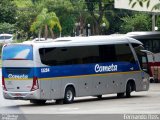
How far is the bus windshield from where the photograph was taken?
29.5 m

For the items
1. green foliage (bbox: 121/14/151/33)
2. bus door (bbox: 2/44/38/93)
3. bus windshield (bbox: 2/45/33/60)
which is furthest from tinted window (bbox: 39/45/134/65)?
green foliage (bbox: 121/14/151/33)

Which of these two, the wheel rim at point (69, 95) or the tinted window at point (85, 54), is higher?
the tinted window at point (85, 54)

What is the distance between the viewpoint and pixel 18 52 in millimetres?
29797

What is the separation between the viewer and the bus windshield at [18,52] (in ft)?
96.7

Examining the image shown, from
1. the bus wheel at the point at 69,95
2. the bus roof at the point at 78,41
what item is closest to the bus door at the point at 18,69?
the bus roof at the point at 78,41

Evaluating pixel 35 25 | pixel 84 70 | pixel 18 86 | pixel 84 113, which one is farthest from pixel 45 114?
pixel 35 25

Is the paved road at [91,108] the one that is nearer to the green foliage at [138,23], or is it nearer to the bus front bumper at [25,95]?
the bus front bumper at [25,95]

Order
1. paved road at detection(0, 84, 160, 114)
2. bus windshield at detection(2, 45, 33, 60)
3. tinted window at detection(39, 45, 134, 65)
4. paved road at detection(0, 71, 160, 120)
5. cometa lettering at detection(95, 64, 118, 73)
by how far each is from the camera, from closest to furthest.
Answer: paved road at detection(0, 71, 160, 120) < paved road at detection(0, 84, 160, 114) < bus windshield at detection(2, 45, 33, 60) < tinted window at detection(39, 45, 134, 65) < cometa lettering at detection(95, 64, 118, 73)

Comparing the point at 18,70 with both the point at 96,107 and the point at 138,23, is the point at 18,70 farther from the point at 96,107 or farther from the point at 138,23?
the point at 138,23

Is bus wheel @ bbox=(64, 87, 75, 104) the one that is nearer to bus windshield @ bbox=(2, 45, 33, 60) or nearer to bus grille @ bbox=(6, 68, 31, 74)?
bus grille @ bbox=(6, 68, 31, 74)

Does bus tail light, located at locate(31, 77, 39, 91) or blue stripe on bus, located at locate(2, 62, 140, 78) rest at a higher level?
blue stripe on bus, located at locate(2, 62, 140, 78)

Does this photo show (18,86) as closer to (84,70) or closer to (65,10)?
(84,70)

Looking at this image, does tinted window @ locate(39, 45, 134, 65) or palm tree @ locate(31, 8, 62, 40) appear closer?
tinted window @ locate(39, 45, 134, 65)

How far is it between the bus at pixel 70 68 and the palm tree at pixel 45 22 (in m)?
60.5
